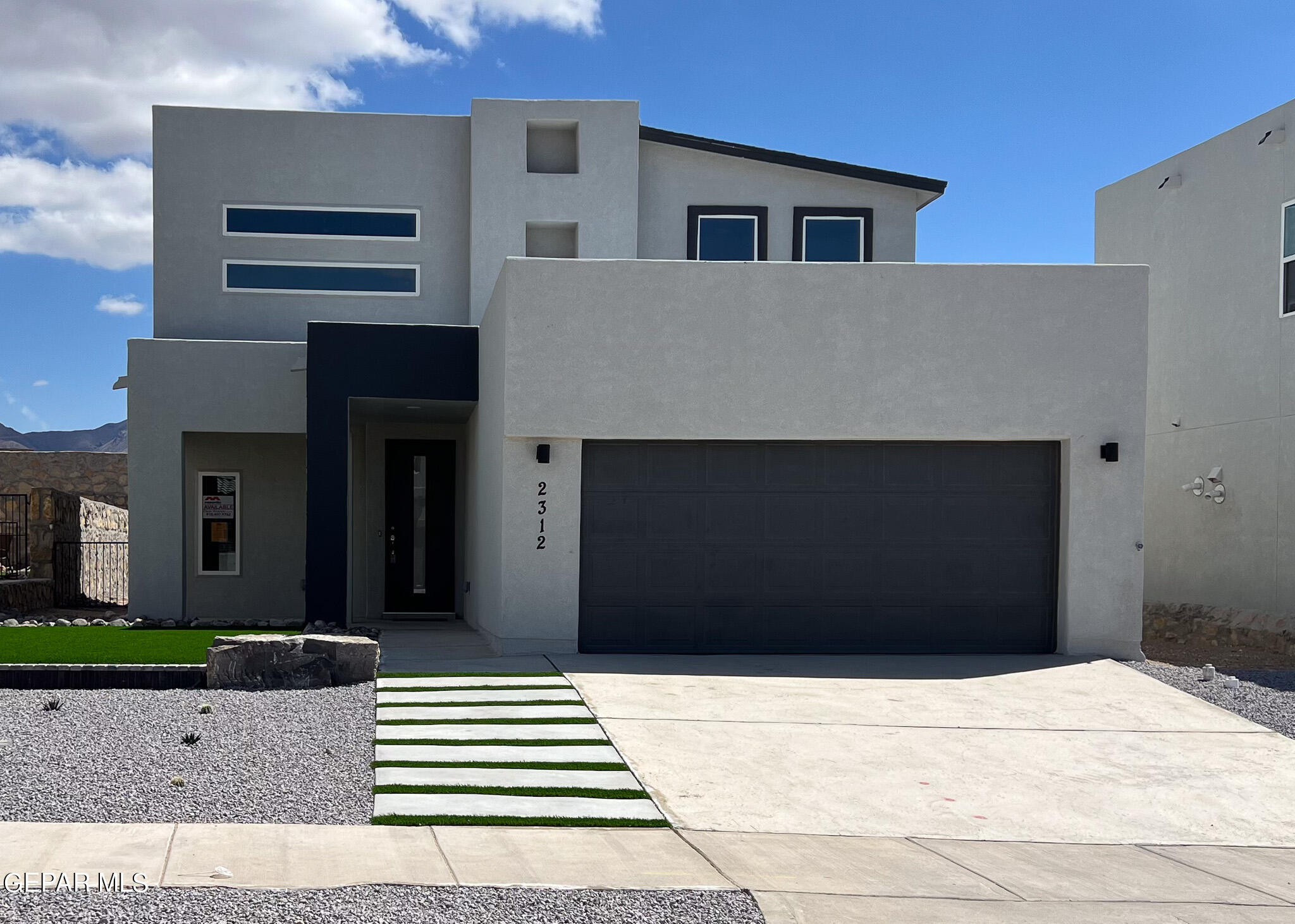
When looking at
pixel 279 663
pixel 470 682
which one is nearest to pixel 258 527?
pixel 279 663

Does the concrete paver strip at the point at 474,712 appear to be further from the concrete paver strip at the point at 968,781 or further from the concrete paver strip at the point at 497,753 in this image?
the concrete paver strip at the point at 497,753

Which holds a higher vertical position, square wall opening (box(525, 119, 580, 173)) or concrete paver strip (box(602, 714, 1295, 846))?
square wall opening (box(525, 119, 580, 173))

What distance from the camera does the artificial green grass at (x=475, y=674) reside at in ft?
34.6

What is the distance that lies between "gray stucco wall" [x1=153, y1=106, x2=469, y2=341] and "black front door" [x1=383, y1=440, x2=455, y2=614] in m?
2.03

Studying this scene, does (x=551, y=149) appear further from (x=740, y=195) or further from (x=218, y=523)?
(x=218, y=523)

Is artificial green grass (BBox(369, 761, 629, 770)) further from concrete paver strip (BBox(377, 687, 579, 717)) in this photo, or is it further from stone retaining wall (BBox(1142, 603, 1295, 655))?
stone retaining wall (BBox(1142, 603, 1295, 655))

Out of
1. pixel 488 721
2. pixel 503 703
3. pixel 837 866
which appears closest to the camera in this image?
pixel 837 866

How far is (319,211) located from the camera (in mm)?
17094

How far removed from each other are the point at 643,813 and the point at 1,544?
19.1 meters

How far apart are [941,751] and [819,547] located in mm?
4107

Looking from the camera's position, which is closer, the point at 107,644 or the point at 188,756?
the point at 188,756

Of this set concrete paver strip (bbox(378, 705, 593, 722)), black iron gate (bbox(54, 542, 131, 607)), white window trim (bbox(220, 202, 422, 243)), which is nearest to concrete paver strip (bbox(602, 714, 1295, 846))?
concrete paver strip (bbox(378, 705, 593, 722))

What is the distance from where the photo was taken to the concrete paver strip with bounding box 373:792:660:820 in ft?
20.9

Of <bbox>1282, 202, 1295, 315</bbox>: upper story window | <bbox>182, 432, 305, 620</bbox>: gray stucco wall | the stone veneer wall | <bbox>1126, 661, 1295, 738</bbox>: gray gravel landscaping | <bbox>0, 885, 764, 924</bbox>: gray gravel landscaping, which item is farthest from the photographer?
the stone veneer wall
